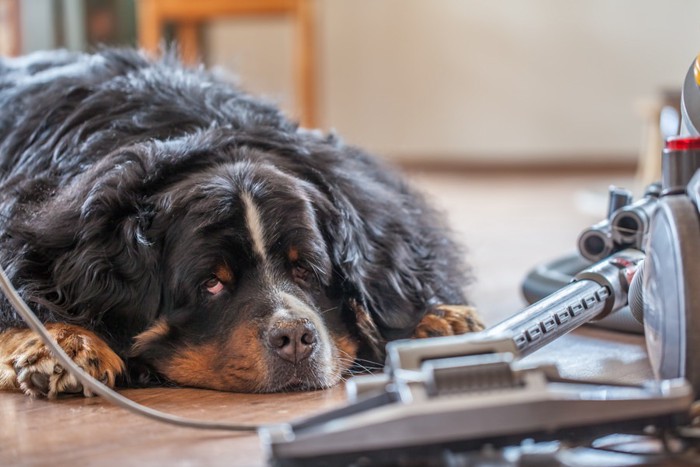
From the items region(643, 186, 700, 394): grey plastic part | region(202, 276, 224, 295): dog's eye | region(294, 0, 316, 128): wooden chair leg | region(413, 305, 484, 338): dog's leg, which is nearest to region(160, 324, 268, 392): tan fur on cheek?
region(202, 276, 224, 295): dog's eye

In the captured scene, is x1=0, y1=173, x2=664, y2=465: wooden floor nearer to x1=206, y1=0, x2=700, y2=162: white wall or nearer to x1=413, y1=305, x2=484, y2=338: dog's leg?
x1=413, y1=305, x2=484, y2=338: dog's leg

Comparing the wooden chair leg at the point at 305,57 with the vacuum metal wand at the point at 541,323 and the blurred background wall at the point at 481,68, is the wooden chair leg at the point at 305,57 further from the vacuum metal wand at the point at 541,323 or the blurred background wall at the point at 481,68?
the vacuum metal wand at the point at 541,323

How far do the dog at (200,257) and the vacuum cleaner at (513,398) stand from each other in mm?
567

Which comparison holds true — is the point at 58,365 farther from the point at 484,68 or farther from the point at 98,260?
the point at 484,68

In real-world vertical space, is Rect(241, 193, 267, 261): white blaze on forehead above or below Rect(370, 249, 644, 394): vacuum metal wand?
above

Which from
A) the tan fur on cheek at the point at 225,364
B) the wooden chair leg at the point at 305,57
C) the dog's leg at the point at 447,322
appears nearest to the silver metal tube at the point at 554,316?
the dog's leg at the point at 447,322

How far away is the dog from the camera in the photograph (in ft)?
6.46

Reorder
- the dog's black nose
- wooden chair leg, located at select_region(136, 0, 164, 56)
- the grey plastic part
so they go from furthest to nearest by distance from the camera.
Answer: wooden chair leg, located at select_region(136, 0, 164, 56)
the dog's black nose
the grey plastic part

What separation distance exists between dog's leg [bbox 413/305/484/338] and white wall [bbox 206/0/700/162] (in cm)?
514

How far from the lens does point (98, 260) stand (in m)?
2.06

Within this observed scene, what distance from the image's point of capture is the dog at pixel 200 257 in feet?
6.46

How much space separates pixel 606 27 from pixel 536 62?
1.81ft

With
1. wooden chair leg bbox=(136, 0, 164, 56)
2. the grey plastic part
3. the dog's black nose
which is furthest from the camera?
wooden chair leg bbox=(136, 0, 164, 56)

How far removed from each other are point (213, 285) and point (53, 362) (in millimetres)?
338
